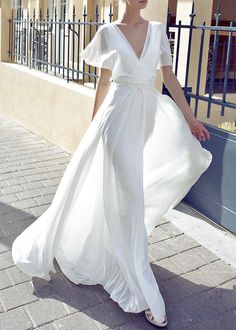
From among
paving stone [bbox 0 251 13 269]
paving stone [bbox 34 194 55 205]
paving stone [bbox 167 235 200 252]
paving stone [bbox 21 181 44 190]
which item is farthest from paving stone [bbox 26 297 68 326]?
paving stone [bbox 21 181 44 190]

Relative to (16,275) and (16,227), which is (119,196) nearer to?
(16,275)

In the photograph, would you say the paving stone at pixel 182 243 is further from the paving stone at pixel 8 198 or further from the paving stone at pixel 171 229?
the paving stone at pixel 8 198

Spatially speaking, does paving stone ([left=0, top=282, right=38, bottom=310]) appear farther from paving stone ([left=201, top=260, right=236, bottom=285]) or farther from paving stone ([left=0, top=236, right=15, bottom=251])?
paving stone ([left=201, top=260, right=236, bottom=285])

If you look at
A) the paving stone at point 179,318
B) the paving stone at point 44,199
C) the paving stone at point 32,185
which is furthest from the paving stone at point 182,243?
the paving stone at point 32,185

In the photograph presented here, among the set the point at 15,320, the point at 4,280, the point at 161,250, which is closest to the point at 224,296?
the point at 161,250

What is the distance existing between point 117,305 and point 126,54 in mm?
1562

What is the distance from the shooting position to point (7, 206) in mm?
4289

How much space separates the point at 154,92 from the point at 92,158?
0.59 m

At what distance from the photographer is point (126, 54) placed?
102 inches

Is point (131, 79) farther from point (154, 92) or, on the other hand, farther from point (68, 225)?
point (68, 225)

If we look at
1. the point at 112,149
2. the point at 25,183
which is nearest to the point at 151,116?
the point at 112,149

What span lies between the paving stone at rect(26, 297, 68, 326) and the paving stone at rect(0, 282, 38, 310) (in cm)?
7

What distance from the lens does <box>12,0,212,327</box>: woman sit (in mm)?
2656

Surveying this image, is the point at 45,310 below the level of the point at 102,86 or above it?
below
